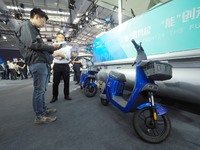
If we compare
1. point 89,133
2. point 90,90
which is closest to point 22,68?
point 90,90

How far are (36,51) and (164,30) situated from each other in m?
1.76

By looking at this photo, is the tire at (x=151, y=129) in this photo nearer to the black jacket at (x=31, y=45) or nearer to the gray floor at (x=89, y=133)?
the gray floor at (x=89, y=133)

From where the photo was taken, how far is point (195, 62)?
4.67 feet

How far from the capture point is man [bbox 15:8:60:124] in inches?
51.9

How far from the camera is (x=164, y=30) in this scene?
1.78 m

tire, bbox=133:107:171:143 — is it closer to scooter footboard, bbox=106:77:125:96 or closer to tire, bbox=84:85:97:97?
scooter footboard, bbox=106:77:125:96

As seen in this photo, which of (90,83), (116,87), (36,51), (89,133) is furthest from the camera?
(90,83)

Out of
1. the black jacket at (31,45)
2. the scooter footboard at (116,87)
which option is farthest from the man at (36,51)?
the scooter footboard at (116,87)

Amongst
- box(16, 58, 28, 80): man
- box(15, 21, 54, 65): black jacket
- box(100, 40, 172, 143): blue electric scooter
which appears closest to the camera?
box(100, 40, 172, 143): blue electric scooter

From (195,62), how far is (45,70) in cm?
178

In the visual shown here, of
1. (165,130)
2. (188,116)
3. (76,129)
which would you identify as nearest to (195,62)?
(188,116)

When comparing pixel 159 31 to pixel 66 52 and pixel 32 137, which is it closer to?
pixel 66 52

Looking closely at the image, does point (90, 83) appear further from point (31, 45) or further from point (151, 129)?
point (151, 129)

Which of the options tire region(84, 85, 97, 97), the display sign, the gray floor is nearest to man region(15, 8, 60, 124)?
the gray floor
